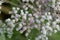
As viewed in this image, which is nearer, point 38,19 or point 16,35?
point 38,19

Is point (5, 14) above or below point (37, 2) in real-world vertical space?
below

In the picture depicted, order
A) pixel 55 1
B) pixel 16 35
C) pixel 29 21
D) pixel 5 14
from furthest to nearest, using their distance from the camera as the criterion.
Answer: pixel 5 14 < pixel 16 35 < pixel 55 1 < pixel 29 21

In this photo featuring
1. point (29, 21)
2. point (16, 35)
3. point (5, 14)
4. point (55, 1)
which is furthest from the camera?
point (5, 14)

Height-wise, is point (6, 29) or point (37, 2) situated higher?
point (37, 2)

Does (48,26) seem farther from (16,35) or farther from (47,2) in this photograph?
(16,35)

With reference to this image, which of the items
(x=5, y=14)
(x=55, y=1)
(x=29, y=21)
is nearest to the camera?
(x=29, y=21)

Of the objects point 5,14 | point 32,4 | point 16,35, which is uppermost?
point 32,4

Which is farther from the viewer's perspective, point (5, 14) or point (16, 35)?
point (5, 14)

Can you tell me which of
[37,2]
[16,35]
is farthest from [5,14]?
[37,2]

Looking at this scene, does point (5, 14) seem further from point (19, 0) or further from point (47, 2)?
point (47, 2)
